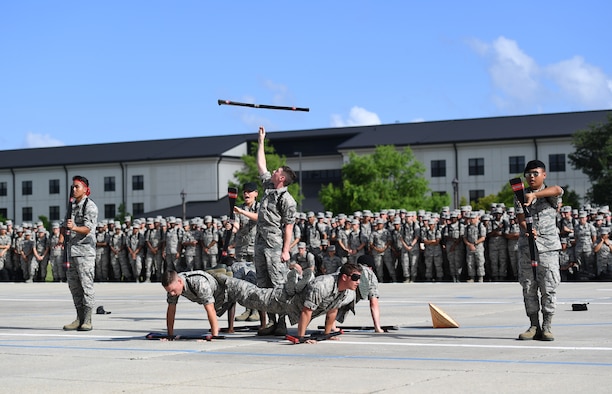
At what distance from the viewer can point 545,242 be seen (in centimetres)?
1291

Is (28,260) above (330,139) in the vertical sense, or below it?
below

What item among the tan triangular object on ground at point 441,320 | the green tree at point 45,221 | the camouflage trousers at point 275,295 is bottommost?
the tan triangular object on ground at point 441,320

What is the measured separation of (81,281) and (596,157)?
65.4 m

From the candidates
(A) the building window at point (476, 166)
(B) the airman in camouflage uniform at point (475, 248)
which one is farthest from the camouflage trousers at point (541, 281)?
(A) the building window at point (476, 166)

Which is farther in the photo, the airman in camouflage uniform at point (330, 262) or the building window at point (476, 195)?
the building window at point (476, 195)

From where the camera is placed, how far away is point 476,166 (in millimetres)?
88312

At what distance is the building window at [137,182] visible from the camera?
331ft

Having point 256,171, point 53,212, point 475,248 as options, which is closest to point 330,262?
point 475,248

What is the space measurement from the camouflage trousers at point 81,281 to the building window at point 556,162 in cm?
7332

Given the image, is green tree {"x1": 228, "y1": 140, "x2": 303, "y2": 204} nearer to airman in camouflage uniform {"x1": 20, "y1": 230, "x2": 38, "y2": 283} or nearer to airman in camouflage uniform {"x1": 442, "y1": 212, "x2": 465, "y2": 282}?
airman in camouflage uniform {"x1": 20, "y1": 230, "x2": 38, "y2": 283}

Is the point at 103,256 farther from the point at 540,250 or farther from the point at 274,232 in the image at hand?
the point at 540,250

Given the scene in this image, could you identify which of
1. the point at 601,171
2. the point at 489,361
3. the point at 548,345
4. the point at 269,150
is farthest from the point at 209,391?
the point at 269,150

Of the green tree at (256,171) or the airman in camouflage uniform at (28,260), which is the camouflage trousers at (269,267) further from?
the green tree at (256,171)

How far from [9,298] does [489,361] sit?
17.5 meters
